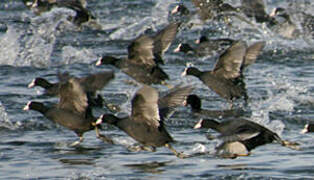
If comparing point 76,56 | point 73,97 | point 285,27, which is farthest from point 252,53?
point 285,27

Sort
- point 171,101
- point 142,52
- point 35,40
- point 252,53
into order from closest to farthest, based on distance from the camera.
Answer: point 171,101
point 142,52
point 252,53
point 35,40

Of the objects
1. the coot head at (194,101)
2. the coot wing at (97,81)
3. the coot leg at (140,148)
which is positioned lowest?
the coot leg at (140,148)

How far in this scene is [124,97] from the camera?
10750 millimetres

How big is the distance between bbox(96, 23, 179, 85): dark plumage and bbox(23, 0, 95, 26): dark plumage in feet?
16.6

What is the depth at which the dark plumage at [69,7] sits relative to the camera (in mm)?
15242

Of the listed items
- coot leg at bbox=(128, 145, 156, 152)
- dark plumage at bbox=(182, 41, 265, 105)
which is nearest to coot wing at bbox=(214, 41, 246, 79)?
dark plumage at bbox=(182, 41, 265, 105)

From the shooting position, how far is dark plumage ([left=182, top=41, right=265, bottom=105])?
953cm

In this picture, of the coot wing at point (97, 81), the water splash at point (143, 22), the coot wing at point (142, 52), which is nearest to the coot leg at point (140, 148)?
the coot wing at point (97, 81)

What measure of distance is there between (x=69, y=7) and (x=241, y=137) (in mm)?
8433

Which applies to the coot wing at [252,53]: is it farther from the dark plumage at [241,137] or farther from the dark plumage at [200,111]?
the dark plumage at [241,137]

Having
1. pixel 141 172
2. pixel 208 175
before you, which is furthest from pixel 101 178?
pixel 208 175

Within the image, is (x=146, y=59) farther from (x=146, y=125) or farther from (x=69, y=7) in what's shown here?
(x=69, y=7)

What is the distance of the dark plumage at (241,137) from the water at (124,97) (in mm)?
126

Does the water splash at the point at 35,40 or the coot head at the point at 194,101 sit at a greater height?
the coot head at the point at 194,101
